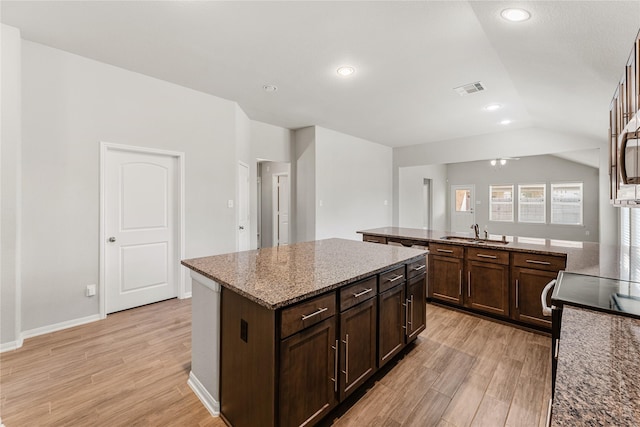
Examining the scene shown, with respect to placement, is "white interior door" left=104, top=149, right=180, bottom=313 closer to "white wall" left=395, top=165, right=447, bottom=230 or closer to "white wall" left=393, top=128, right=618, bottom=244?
"white wall" left=393, top=128, right=618, bottom=244

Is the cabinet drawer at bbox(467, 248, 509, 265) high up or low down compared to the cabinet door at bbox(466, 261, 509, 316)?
up

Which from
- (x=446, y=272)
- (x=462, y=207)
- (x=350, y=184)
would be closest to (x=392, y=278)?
(x=446, y=272)

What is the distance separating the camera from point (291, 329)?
4.52 ft

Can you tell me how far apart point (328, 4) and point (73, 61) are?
2.73 m

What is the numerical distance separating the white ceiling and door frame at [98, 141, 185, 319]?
2.95 ft

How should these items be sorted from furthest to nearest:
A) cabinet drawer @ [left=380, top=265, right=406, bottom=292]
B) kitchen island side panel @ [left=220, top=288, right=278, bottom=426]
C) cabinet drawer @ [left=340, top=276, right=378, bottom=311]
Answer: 1. cabinet drawer @ [left=380, top=265, right=406, bottom=292]
2. cabinet drawer @ [left=340, top=276, right=378, bottom=311]
3. kitchen island side panel @ [left=220, top=288, right=278, bottom=426]

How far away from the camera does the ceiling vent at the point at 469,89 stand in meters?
3.53

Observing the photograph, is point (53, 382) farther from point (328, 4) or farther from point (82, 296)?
point (328, 4)

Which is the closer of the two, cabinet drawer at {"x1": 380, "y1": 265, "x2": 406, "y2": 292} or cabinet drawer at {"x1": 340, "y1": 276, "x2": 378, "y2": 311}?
cabinet drawer at {"x1": 340, "y1": 276, "x2": 378, "y2": 311}

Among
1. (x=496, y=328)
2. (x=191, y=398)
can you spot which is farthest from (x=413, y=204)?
(x=191, y=398)

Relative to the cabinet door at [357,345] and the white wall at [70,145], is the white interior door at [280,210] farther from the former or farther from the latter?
the cabinet door at [357,345]

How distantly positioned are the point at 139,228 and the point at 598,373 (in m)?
4.03

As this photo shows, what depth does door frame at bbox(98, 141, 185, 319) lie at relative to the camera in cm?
314

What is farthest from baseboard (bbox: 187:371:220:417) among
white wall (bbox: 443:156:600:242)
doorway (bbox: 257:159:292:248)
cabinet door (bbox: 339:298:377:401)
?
white wall (bbox: 443:156:600:242)
